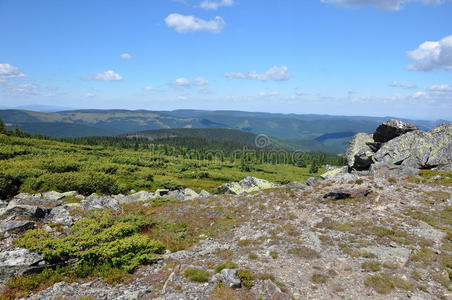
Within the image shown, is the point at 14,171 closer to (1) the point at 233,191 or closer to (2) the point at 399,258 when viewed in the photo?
(1) the point at 233,191

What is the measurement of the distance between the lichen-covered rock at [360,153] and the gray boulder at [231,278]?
106 ft

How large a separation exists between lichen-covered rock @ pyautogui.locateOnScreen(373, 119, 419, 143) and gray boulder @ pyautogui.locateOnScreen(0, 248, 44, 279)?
45.2 meters

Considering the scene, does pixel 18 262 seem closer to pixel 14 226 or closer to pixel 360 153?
pixel 14 226

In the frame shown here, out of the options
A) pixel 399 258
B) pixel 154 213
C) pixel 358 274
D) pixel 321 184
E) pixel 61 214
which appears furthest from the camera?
pixel 321 184

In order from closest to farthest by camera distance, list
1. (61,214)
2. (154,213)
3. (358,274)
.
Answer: (358,274) < (61,214) < (154,213)

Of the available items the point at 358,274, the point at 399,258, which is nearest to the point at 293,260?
the point at 358,274

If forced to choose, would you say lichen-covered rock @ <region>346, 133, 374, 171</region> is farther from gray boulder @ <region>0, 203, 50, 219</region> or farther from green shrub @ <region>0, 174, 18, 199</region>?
green shrub @ <region>0, 174, 18, 199</region>

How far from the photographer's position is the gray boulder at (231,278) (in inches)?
467

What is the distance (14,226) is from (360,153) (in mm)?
42024

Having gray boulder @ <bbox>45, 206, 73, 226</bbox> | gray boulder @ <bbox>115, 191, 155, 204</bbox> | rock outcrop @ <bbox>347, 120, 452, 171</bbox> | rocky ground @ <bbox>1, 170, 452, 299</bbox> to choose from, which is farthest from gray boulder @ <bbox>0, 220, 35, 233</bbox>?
rock outcrop @ <bbox>347, 120, 452, 171</bbox>

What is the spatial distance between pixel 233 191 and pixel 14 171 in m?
37.0

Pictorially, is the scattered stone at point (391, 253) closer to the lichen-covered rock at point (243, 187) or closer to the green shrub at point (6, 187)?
the lichen-covered rock at point (243, 187)

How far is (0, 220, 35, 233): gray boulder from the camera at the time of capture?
15.7 meters

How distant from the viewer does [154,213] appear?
25.6m
